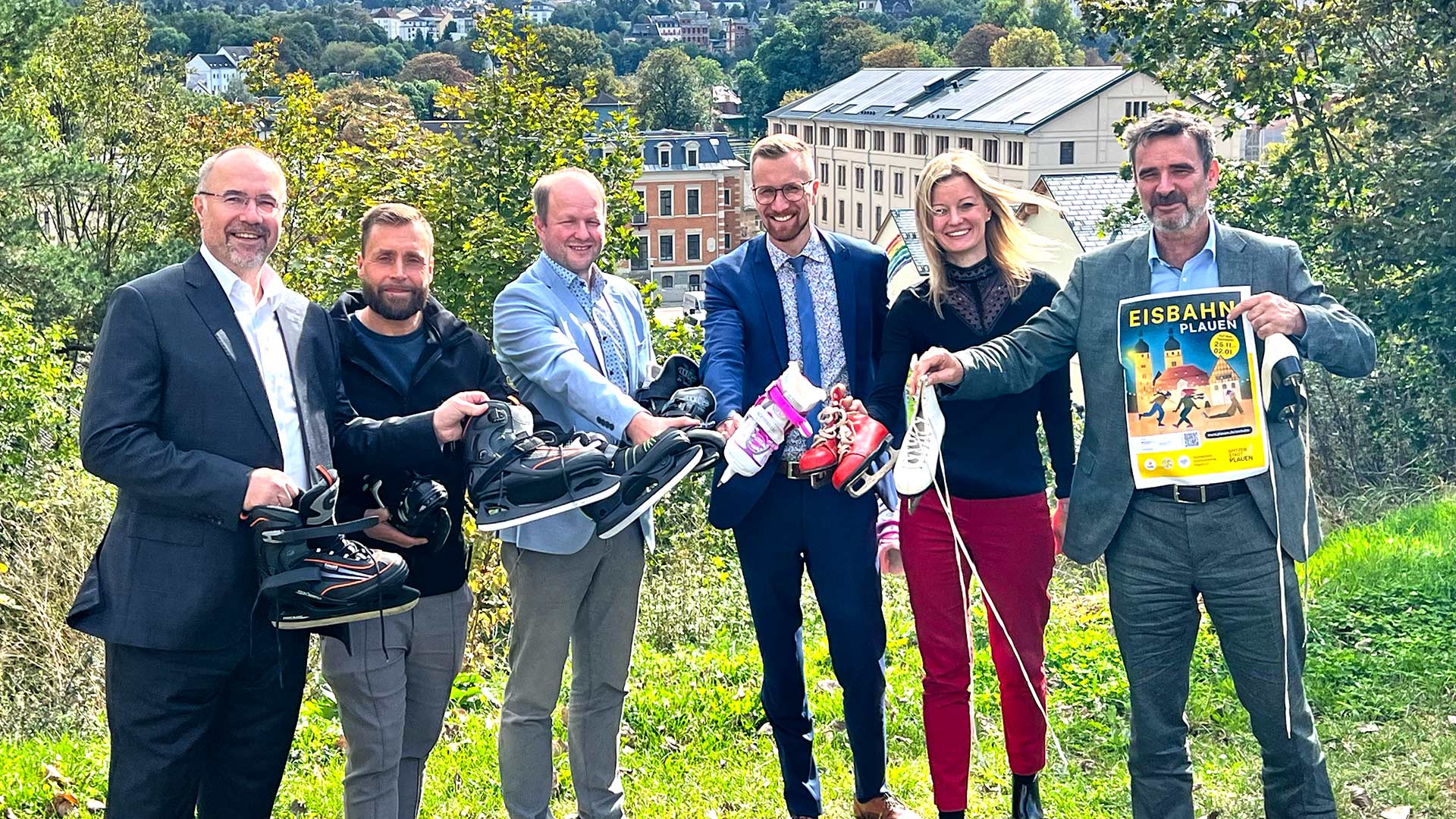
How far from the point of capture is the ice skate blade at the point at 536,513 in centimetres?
338

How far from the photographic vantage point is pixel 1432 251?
405 inches

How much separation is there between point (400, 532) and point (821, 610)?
4.26ft

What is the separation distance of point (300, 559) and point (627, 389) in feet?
3.94

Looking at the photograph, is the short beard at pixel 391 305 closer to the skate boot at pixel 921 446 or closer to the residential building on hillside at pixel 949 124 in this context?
the skate boot at pixel 921 446

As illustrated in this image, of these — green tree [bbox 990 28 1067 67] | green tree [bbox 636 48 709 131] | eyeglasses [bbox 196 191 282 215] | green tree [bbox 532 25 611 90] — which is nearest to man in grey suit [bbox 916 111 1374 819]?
eyeglasses [bbox 196 191 282 215]

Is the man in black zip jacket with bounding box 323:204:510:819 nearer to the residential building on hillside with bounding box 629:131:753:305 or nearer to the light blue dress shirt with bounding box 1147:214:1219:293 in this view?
the light blue dress shirt with bounding box 1147:214:1219:293

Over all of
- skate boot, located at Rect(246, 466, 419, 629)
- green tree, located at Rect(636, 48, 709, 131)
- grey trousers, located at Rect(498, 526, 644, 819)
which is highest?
green tree, located at Rect(636, 48, 709, 131)

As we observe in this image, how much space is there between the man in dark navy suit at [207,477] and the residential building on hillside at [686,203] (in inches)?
2268

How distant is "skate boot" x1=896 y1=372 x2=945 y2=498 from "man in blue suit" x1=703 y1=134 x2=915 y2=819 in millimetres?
327

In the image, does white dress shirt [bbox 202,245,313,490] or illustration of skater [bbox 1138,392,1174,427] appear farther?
illustration of skater [bbox 1138,392,1174,427]

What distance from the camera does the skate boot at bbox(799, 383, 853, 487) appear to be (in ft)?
12.2

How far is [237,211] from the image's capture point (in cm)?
328

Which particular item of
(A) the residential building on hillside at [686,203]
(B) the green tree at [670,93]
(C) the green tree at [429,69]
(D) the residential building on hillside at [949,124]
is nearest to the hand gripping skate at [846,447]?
(D) the residential building on hillside at [949,124]

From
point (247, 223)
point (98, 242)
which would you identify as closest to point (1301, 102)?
point (247, 223)
